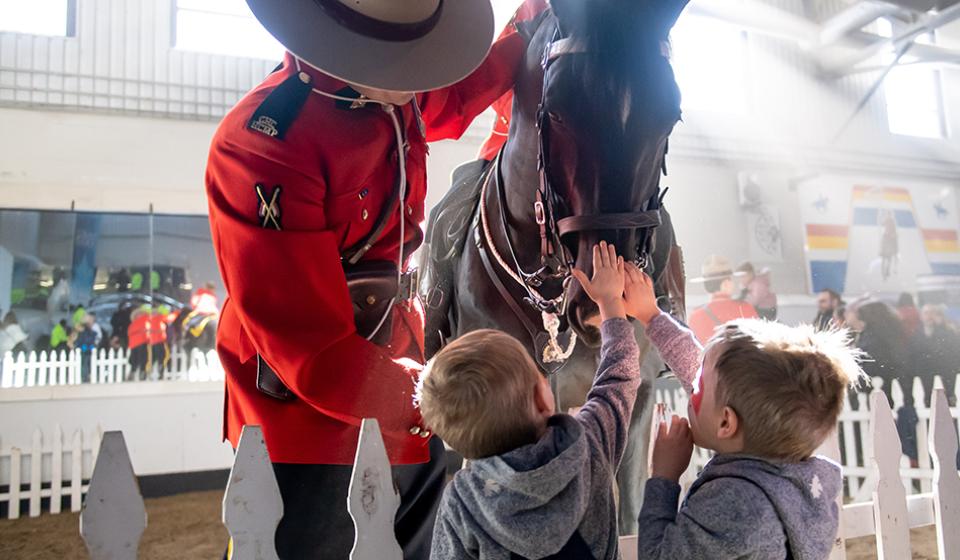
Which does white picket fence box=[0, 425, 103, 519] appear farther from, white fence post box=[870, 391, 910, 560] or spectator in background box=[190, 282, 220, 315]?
white fence post box=[870, 391, 910, 560]

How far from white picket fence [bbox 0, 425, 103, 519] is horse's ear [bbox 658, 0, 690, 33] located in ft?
20.3

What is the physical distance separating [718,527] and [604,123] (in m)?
0.78

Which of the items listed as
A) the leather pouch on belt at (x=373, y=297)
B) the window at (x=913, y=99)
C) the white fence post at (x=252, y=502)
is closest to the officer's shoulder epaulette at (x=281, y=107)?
the leather pouch on belt at (x=373, y=297)

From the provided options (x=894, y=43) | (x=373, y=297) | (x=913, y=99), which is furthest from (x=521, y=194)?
(x=913, y=99)

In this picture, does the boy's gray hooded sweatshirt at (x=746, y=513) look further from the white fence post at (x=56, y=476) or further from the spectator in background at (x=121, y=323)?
the spectator in background at (x=121, y=323)

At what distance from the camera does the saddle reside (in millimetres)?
2090

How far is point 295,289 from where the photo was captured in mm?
1124

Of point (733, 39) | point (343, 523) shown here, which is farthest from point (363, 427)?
point (733, 39)

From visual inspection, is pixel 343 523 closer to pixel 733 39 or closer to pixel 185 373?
pixel 185 373

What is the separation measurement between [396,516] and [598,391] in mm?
641

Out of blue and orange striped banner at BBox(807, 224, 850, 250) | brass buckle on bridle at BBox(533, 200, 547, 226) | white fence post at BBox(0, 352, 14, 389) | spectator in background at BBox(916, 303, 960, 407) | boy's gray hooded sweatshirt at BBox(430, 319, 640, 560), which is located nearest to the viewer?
boy's gray hooded sweatshirt at BBox(430, 319, 640, 560)

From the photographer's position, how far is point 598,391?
1.17m

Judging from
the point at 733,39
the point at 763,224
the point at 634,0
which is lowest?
the point at 634,0

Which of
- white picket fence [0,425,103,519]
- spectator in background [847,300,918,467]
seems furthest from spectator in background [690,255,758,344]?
white picket fence [0,425,103,519]
